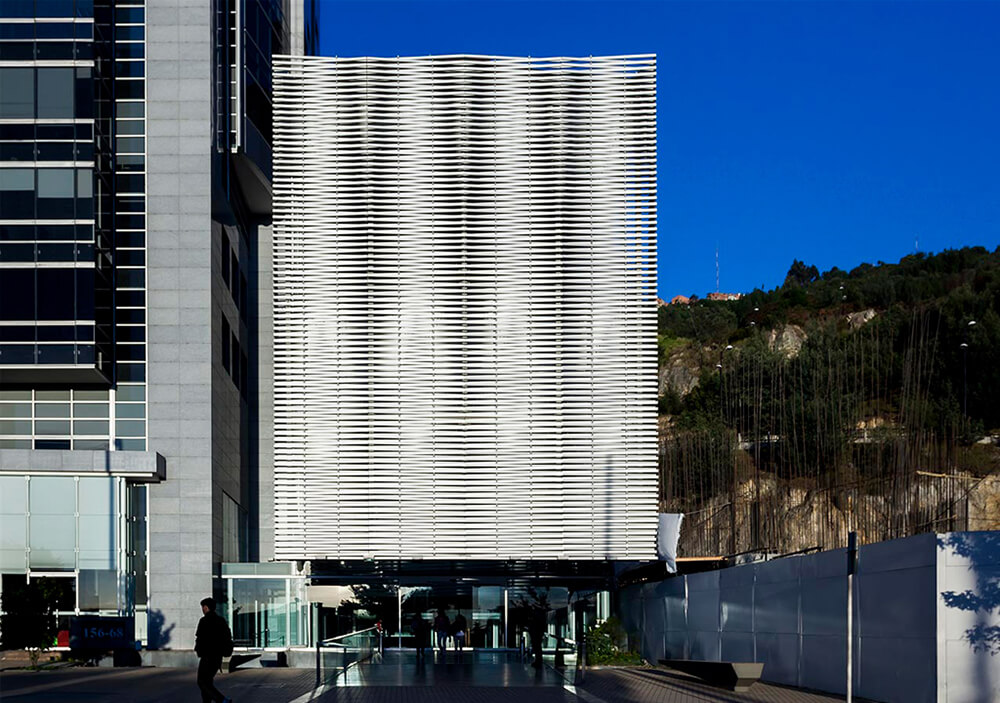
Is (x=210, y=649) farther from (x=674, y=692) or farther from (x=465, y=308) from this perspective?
(x=465, y=308)

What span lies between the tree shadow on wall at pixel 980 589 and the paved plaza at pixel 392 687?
4105 millimetres

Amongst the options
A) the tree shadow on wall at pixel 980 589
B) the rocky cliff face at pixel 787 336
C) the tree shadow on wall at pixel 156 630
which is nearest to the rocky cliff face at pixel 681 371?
the rocky cliff face at pixel 787 336

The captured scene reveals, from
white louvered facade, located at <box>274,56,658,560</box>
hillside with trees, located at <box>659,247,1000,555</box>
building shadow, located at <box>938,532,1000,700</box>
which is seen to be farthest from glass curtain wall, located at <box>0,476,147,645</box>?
building shadow, located at <box>938,532,1000,700</box>

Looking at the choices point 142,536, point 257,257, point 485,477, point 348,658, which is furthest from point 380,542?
point 257,257

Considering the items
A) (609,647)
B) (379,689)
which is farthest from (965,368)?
(379,689)

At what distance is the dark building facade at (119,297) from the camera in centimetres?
3738

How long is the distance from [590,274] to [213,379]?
11.6 meters

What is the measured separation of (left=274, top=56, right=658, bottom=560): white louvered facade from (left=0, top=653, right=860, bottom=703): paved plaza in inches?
279

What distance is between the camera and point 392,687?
26562mm

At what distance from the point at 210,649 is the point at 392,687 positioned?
805 cm

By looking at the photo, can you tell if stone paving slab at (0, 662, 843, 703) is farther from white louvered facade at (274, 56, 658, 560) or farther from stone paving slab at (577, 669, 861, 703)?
white louvered facade at (274, 56, 658, 560)

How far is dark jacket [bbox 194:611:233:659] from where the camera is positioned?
Result: 19125mm

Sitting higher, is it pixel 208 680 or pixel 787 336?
pixel 787 336

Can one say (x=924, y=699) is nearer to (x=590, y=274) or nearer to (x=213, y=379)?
(x=590, y=274)
